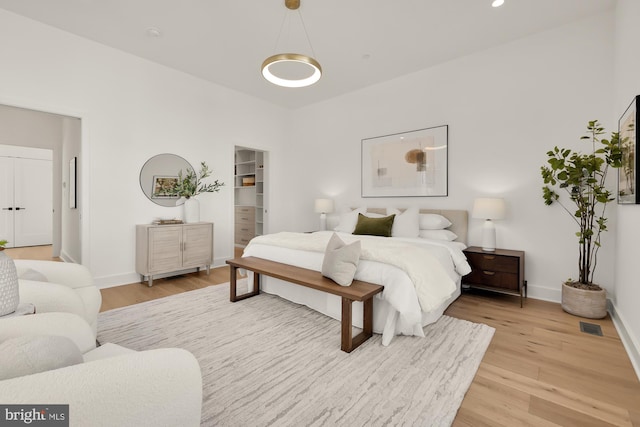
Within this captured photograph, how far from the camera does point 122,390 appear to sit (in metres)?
0.68

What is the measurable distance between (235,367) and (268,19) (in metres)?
3.34

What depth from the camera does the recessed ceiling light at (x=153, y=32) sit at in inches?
130

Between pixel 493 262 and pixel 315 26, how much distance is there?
329 centimetres

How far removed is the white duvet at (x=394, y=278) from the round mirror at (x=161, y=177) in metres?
2.09

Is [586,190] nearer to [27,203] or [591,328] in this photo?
[591,328]

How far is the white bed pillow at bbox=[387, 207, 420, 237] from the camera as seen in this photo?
12.2 feet

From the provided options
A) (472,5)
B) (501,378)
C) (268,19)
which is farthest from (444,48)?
(501,378)

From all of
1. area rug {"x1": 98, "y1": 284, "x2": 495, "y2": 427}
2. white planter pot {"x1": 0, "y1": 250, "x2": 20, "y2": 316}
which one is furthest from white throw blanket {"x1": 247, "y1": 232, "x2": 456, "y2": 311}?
white planter pot {"x1": 0, "y1": 250, "x2": 20, "y2": 316}

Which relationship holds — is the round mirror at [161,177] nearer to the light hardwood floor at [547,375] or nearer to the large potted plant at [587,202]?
the light hardwood floor at [547,375]

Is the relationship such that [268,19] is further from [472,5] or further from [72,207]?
[72,207]

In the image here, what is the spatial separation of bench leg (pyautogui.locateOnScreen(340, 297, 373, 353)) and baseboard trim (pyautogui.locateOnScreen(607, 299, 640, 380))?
1.73 metres

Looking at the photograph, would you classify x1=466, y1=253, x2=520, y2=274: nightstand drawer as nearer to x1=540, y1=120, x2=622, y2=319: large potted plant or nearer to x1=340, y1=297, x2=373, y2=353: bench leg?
x1=540, y1=120, x2=622, y2=319: large potted plant

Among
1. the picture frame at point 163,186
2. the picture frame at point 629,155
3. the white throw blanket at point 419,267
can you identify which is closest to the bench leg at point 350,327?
the white throw blanket at point 419,267

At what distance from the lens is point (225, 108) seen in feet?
16.1
